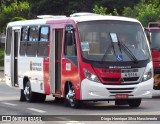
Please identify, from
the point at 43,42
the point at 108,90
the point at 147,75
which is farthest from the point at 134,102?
the point at 43,42

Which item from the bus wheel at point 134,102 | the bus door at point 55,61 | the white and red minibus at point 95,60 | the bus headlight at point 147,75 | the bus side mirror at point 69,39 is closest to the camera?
the white and red minibus at point 95,60

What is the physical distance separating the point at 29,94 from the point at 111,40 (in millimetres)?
4713

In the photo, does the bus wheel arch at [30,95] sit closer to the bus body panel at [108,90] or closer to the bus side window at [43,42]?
the bus side window at [43,42]

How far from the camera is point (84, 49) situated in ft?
62.1

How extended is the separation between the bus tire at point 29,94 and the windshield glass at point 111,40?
4192mm

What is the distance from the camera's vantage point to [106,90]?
61.1 feet

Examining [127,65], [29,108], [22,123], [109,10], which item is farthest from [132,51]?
[109,10]

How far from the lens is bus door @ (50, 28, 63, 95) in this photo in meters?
20.4

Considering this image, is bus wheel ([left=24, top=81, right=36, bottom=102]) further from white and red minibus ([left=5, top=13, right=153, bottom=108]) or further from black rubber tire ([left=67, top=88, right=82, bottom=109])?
black rubber tire ([left=67, top=88, right=82, bottom=109])

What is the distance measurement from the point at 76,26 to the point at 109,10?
5994 cm

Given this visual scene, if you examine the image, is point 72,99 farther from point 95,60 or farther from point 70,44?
point 70,44

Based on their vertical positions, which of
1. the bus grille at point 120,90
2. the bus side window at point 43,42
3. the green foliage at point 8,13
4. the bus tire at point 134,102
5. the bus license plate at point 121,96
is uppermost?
the bus side window at point 43,42

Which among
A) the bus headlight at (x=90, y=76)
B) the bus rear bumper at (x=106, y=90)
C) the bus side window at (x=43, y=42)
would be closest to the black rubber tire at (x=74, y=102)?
the bus rear bumper at (x=106, y=90)

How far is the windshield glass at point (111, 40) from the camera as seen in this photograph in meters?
18.9
